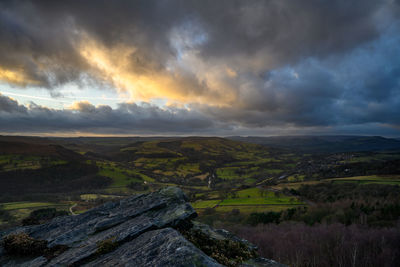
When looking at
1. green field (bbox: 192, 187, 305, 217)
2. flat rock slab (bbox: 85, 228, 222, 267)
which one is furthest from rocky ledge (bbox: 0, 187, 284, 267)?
green field (bbox: 192, 187, 305, 217)

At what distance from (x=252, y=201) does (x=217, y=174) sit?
11783 centimetres

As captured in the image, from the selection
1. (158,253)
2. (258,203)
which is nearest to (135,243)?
(158,253)

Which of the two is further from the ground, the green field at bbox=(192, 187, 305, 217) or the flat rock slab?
the flat rock slab

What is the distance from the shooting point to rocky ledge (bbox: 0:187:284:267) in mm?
4738

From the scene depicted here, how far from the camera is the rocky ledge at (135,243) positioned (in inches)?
187

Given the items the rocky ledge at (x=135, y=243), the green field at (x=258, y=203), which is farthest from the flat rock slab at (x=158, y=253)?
the green field at (x=258, y=203)

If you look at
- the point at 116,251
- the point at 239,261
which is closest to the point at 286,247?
the point at 239,261

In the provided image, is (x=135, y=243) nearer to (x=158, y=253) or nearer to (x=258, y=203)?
(x=158, y=253)

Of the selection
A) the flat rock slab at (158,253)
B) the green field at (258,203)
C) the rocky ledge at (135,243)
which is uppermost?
the flat rock slab at (158,253)

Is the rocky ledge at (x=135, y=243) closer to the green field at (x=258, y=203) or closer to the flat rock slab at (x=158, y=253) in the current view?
the flat rock slab at (x=158, y=253)

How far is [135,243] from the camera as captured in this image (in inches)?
226

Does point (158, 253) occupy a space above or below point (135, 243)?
above

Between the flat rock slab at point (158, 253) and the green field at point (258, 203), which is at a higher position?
the flat rock slab at point (158, 253)

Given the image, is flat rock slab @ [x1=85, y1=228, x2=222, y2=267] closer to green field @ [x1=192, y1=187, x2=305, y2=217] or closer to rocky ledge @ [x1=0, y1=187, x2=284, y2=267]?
rocky ledge @ [x1=0, y1=187, x2=284, y2=267]
